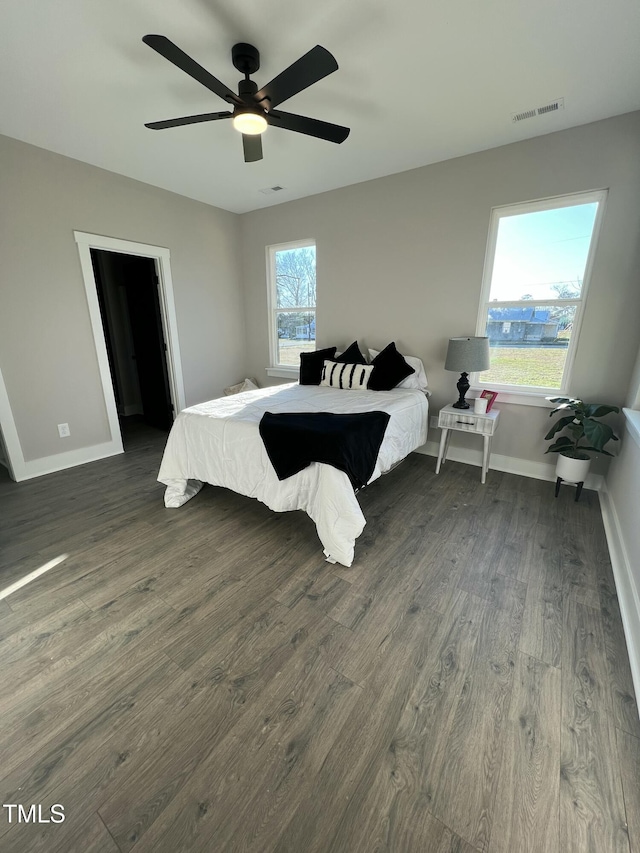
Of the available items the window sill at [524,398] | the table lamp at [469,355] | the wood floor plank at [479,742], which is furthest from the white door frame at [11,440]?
the window sill at [524,398]

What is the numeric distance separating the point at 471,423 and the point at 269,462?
1.84 metres

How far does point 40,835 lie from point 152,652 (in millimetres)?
555

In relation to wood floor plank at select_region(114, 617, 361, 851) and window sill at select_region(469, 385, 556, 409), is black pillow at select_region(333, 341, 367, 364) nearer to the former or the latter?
window sill at select_region(469, 385, 556, 409)

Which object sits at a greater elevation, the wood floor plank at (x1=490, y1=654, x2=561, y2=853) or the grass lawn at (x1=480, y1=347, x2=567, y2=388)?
the grass lawn at (x1=480, y1=347, x2=567, y2=388)

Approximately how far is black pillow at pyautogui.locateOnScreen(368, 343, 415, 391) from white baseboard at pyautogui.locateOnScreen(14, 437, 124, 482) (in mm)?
2855

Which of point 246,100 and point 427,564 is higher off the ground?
point 246,100

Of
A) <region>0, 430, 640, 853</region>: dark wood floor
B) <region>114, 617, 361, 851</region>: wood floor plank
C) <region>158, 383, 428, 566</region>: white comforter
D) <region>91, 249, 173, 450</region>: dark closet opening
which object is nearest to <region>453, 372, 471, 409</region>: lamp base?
<region>158, 383, 428, 566</region>: white comforter

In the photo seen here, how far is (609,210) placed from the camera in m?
2.52

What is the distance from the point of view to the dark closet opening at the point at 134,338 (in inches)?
170

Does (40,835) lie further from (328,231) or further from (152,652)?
(328,231)

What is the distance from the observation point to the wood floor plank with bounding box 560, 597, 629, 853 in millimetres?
947

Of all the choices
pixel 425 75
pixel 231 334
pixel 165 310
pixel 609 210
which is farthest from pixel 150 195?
pixel 609 210

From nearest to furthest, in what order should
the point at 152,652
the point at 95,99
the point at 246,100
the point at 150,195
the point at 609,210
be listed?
the point at 152,652, the point at 246,100, the point at 95,99, the point at 609,210, the point at 150,195

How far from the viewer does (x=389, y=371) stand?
3.38 meters
